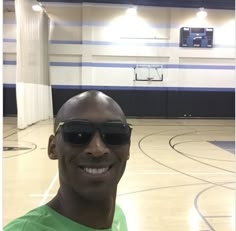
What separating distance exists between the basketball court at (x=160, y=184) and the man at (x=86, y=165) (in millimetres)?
2574

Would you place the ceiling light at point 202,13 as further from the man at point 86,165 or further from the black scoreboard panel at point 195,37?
the man at point 86,165

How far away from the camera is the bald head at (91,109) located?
3.27 ft

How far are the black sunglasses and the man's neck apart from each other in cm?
16

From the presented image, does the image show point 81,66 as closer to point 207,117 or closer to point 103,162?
point 207,117

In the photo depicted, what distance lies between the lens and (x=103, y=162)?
37.9 inches

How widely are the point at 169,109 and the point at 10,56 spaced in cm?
793

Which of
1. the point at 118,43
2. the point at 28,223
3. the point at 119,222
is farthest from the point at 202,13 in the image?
the point at 28,223

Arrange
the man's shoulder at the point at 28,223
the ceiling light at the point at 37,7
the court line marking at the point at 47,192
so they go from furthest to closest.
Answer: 1. the ceiling light at the point at 37,7
2. the court line marking at the point at 47,192
3. the man's shoulder at the point at 28,223

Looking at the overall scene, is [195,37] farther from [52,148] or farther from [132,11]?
[52,148]

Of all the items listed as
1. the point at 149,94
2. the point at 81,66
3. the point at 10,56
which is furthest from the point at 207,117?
the point at 10,56

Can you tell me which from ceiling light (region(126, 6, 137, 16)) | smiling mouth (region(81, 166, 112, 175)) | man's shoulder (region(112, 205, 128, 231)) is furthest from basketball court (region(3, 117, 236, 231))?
ceiling light (region(126, 6, 137, 16))

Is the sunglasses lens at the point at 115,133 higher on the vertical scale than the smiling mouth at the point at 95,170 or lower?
higher

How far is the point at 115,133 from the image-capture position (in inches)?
38.6

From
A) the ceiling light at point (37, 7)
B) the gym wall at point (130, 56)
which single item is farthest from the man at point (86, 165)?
the gym wall at point (130, 56)
